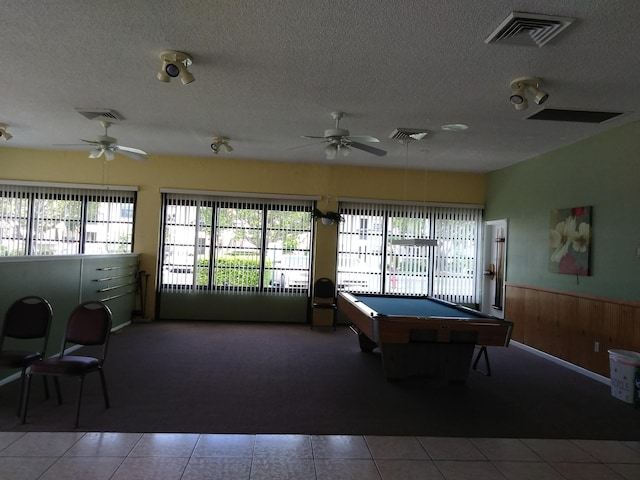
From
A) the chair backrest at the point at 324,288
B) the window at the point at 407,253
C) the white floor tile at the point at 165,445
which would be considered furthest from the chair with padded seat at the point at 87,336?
the window at the point at 407,253

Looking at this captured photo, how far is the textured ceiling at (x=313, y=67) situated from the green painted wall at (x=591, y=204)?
32 centimetres

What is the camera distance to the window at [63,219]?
787 centimetres

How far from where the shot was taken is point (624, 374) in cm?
448

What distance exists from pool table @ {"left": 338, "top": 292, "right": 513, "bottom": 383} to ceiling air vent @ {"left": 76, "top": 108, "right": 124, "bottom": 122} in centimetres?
370

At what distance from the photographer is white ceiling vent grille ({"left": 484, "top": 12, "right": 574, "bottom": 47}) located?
117 inches

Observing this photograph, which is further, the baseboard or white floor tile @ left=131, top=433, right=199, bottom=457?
the baseboard

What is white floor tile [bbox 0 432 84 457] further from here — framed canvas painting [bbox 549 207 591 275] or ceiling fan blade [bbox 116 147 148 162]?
framed canvas painting [bbox 549 207 591 275]

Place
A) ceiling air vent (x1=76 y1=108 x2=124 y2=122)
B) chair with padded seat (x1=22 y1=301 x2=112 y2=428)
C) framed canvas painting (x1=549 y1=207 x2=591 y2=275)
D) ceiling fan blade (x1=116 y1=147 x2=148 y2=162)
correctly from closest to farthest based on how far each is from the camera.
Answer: chair with padded seat (x1=22 y1=301 x2=112 y2=428)
ceiling air vent (x1=76 y1=108 x2=124 y2=122)
framed canvas painting (x1=549 y1=207 x2=591 y2=275)
ceiling fan blade (x1=116 y1=147 x2=148 y2=162)

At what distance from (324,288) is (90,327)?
4.73 m

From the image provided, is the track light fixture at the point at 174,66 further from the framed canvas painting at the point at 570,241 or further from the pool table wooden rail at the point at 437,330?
the framed canvas painting at the point at 570,241

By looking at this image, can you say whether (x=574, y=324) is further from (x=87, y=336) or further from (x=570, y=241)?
(x=87, y=336)

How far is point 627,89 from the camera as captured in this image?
4.11m

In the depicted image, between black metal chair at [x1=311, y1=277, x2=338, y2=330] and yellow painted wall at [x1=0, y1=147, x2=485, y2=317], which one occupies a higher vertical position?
yellow painted wall at [x1=0, y1=147, x2=485, y2=317]

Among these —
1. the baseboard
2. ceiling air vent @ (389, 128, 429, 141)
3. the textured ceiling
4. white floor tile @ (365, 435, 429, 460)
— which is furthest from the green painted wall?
white floor tile @ (365, 435, 429, 460)
